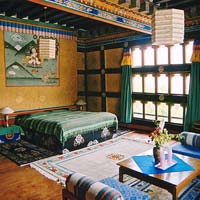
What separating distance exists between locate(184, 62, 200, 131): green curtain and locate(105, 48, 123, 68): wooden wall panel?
7.66 ft

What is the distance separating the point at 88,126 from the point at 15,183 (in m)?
2.10

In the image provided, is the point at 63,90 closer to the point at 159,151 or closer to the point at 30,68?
the point at 30,68

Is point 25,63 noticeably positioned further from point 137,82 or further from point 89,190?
point 89,190

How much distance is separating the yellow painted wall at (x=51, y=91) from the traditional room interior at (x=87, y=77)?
0.03 m

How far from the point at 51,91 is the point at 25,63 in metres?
1.10

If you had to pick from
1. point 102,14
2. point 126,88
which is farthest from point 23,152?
point 126,88

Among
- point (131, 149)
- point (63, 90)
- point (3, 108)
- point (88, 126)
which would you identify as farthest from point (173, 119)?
point (3, 108)

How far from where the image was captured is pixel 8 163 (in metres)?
4.23

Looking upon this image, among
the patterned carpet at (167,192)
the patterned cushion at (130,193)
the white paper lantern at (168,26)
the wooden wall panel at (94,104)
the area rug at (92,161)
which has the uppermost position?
the white paper lantern at (168,26)

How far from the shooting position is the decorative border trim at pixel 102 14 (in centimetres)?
356

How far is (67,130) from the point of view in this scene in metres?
4.70

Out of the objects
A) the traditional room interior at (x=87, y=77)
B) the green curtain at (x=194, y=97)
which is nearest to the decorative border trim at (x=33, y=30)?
the traditional room interior at (x=87, y=77)

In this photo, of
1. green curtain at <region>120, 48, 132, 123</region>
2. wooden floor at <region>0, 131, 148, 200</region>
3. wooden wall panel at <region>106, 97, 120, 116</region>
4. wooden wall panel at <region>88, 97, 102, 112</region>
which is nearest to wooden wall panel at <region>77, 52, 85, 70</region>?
wooden wall panel at <region>88, 97, 102, 112</region>

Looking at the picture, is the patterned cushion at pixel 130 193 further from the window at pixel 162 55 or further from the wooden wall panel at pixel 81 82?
the wooden wall panel at pixel 81 82
